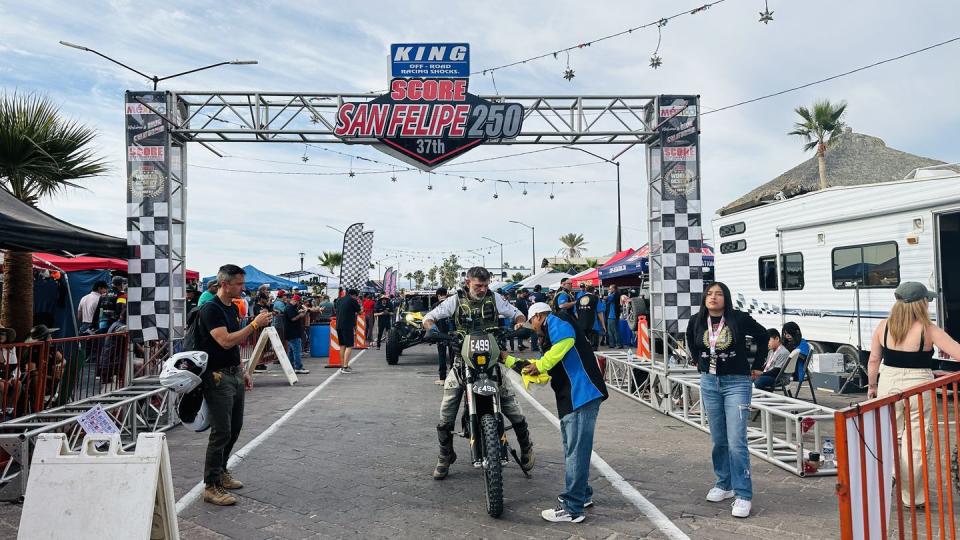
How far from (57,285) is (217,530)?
13.8m

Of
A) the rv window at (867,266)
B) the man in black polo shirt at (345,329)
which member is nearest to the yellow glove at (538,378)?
the rv window at (867,266)

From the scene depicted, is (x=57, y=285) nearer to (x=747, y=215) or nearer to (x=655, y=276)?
(x=655, y=276)

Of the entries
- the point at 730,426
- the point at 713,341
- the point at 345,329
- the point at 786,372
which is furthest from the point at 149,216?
the point at 786,372

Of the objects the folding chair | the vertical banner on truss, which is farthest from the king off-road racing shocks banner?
the vertical banner on truss

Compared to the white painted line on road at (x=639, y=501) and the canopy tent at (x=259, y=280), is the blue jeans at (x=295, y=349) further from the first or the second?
the canopy tent at (x=259, y=280)

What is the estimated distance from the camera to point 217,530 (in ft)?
15.4

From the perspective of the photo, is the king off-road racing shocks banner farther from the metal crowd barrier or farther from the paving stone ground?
the metal crowd barrier

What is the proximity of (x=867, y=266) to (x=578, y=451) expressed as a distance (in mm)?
8058

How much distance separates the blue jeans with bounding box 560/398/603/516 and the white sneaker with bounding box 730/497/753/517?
1141mm

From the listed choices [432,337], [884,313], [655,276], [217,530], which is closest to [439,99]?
[655,276]

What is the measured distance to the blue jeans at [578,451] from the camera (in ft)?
15.7

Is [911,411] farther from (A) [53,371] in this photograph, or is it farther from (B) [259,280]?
(B) [259,280]

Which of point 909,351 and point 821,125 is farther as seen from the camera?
point 821,125

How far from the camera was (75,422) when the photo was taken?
6273 mm
